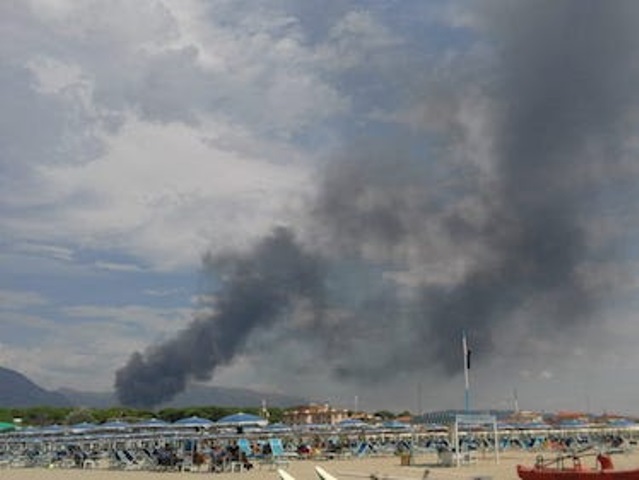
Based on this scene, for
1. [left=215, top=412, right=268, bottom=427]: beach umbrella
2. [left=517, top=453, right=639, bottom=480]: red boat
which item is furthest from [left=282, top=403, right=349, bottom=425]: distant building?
A: [left=517, top=453, right=639, bottom=480]: red boat

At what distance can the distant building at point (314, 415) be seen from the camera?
161625mm

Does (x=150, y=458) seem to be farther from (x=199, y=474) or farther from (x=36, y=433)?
(x=36, y=433)

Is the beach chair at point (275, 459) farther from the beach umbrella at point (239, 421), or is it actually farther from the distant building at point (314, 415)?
the distant building at point (314, 415)

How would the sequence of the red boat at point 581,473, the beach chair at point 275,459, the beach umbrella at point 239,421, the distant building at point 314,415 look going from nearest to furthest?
the red boat at point 581,473, the beach chair at point 275,459, the beach umbrella at point 239,421, the distant building at point 314,415

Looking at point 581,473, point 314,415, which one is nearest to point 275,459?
point 581,473

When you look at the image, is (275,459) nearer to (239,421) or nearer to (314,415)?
(239,421)

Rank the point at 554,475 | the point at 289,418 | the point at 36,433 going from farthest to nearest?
the point at 289,418 < the point at 36,433 < the point at 554,475

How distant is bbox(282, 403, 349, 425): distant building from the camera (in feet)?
530

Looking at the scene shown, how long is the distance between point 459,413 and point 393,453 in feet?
49.1

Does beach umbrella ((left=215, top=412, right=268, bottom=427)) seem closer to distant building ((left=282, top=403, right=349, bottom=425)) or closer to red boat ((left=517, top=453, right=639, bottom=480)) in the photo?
red boat ((left=517, top=453, right=639, bottom=480))

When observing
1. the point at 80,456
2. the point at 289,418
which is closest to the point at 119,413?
the point at 289,418

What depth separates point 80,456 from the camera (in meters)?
45.1

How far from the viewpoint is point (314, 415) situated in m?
172

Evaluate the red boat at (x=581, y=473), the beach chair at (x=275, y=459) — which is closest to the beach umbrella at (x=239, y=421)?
the beach chair at (x=275, y=459)
